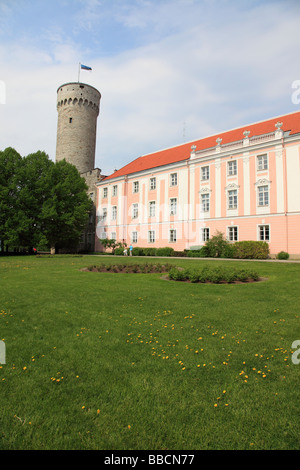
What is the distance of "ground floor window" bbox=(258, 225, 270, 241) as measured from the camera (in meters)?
27.8

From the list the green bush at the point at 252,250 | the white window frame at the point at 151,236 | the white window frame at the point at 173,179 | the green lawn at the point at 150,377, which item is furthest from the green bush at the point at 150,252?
the green lawn at the point at 150,377

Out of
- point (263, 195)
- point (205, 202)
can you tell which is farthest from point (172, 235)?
point (263, 195)

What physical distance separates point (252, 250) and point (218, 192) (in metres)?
8.62

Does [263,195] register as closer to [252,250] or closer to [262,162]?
[262,162]

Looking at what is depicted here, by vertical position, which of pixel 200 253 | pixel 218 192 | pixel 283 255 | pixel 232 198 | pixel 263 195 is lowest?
pixel 283 255

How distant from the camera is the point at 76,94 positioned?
168 feet

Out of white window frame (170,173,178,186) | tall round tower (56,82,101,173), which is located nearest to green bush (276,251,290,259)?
white window frame (170,173,178,186)

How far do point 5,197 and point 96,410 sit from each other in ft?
119

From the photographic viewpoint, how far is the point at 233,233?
30.4 metres

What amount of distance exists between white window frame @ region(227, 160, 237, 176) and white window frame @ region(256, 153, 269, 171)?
247 cm

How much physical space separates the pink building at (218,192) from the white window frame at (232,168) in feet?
0.36

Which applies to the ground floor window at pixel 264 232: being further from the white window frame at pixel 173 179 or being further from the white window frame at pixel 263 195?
the white window frame at pixel 173 179

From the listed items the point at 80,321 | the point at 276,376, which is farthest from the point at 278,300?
the point at 80,321
